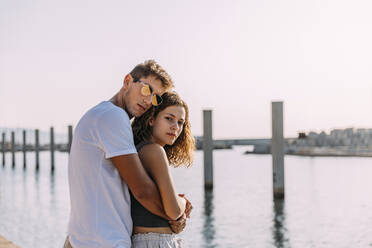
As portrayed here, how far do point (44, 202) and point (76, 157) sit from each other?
40.3ft

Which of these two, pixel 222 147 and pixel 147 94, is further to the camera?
pixel 222 147

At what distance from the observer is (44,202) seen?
13.3 m

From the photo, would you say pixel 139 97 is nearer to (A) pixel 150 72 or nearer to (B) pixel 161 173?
(A) pixel 150 72

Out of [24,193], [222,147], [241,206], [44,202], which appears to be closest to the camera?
[241,206]

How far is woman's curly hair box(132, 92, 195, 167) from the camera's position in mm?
1990

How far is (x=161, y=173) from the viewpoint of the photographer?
1.74 metres

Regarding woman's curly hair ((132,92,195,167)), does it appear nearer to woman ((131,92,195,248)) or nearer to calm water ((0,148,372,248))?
woman ((131,92,195,248))

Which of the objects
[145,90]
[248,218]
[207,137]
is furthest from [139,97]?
[207,137]

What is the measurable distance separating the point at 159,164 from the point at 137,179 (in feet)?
Answer: 0.41

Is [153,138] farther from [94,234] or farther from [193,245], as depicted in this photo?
[193,245]

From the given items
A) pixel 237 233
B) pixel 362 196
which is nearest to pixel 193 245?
pixel 237 233

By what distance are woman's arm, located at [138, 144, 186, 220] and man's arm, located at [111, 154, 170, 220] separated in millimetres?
29

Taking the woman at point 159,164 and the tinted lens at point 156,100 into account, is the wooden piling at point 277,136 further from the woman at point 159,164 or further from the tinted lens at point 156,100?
the tinted lens at point 156,100

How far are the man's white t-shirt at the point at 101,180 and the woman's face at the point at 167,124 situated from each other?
322mm
